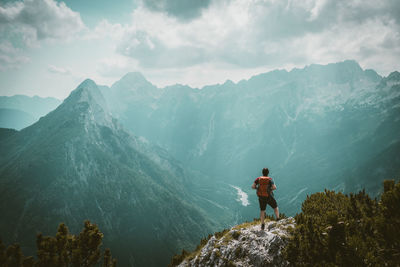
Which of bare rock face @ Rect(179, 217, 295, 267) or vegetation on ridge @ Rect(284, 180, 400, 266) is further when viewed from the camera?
bare rock face @ Rect(179, 217, 295, 267)

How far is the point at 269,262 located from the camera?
17766 millimetres

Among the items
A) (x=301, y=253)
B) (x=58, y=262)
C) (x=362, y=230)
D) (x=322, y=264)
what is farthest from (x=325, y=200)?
(x=58, y=262)

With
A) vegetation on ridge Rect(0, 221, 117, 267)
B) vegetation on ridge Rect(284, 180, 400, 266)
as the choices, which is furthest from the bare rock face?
vegetation on ridge Rect(0, 221, 117, 267)

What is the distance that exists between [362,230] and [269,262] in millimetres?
6540

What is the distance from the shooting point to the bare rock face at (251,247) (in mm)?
17859

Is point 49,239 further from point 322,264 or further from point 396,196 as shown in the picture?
point 396,196

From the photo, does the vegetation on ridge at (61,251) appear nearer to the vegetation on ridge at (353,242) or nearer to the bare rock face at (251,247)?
the bare rock face at (251,247)

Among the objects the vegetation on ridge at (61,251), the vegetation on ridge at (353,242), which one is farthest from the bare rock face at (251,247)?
the vegetation on ridge at (61,251)

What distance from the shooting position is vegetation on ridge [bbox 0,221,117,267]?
64.3 ft

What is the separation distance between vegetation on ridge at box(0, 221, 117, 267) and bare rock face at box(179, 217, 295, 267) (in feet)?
34.3

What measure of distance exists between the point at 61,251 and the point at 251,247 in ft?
51.5

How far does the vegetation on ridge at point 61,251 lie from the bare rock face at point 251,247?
34.3 ft

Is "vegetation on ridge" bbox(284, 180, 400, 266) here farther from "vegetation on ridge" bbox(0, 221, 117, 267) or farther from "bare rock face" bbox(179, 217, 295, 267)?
"vegetation on ridge" bbox(0, 221, 117, 267)

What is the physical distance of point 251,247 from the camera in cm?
2002
